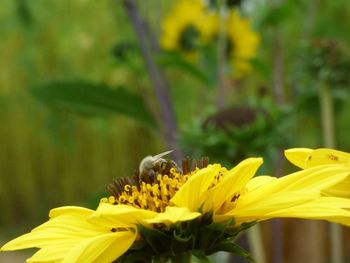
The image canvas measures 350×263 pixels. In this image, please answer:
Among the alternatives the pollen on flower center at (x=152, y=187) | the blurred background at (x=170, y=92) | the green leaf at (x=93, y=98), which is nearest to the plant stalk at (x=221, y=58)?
the blurred background at (x=170, y=92)

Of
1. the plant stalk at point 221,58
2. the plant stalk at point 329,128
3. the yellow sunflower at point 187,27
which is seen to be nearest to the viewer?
the plant stalk at point 329,128

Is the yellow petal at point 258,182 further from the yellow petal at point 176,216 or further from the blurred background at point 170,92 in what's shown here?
the blurred background at point 170,92

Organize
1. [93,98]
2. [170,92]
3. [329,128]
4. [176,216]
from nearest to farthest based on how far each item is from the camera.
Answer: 1. [176,216]
2. [329,128]
3. [93,98]
4. [170,92]

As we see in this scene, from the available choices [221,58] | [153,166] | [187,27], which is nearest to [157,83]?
[221,58]

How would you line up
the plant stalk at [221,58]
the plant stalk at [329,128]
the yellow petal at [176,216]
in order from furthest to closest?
the plant stalk at [221,58] → the plant stalk at [329,128] → the yellow petal at [176,216]

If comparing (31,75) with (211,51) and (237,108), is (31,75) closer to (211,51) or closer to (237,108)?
(211,51)

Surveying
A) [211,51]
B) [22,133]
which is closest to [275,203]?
[211,51]

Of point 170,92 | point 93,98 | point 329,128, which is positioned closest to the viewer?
point 329,128

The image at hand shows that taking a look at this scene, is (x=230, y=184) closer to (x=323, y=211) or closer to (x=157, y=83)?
(x=323, y=211)
